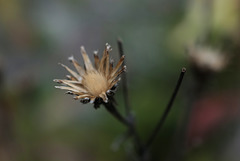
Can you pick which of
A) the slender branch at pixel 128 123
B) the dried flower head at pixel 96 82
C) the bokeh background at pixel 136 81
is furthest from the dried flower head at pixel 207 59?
the dried flower head at pixel 96 82

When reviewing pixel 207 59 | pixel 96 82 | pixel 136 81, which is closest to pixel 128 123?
pixel 96 82

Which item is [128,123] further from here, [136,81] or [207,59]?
[136,81]

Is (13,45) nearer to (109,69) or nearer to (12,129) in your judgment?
(12,129)

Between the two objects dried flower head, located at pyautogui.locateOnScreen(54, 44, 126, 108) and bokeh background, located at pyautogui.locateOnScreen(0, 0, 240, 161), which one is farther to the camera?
bokeh background, located at pyautogui.locateOnScreen(0, 0, 240, 161)

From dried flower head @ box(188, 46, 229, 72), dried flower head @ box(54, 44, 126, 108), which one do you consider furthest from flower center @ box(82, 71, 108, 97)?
dried flower head @ box(188, 46, 229, 72)

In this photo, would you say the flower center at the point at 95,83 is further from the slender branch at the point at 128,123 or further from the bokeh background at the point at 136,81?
the bokeh background at the point at 136,81

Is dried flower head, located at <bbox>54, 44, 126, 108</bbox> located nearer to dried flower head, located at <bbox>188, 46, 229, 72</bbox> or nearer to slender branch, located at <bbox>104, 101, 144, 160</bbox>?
slender branch, located at <bbox>104, 101, 144, 160</bbox>

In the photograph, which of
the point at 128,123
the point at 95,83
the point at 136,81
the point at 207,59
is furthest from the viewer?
the point at 136,81
